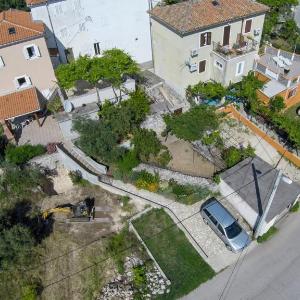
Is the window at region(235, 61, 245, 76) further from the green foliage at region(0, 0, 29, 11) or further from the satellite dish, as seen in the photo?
the green foliage at region(0, 0, 29, 11)

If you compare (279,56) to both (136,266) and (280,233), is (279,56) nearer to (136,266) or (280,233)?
(280,233)

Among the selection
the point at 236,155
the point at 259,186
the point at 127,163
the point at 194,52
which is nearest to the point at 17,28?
the point at 127,163

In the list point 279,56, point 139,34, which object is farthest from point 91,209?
point 279,56

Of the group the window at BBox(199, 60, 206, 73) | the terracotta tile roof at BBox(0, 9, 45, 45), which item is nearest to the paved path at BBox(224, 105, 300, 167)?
the window at BBox(199, 60, 206, 73)

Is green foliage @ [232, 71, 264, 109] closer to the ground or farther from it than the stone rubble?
farther from it

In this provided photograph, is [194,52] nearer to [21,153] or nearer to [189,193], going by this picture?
[189,193]
